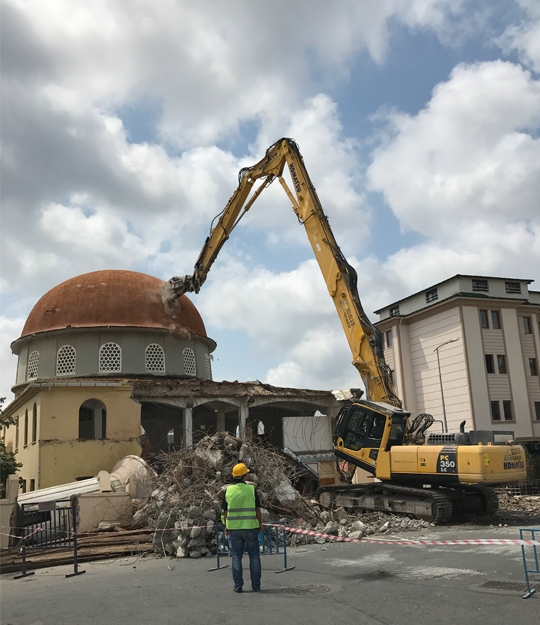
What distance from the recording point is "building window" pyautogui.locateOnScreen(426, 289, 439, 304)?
36.1 m

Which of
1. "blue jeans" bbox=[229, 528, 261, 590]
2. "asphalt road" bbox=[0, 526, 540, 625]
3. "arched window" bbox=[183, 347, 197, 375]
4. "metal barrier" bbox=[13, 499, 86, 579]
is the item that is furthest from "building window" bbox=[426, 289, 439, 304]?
"blue jeans" bbox=[229, 528, 261, 590]

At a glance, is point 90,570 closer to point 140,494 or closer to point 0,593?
point 0,593

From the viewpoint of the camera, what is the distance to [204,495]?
1202 cm

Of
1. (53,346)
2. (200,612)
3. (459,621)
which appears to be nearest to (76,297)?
(53,346)

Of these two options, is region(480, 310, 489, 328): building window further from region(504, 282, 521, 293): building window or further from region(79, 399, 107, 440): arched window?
region(79, 399, 107, 440): arched window

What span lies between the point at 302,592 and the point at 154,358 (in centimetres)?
1878

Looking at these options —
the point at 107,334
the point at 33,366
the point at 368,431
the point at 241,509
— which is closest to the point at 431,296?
the point at 107,334

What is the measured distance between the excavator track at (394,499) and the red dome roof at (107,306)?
1200 cm

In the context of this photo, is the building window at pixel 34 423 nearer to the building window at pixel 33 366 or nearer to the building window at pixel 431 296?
the building window at pixel 33 366

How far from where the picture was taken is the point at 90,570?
10242mm

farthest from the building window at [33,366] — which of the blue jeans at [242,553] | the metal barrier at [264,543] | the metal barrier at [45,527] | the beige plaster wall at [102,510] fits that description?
the blue jeans at [242,553]

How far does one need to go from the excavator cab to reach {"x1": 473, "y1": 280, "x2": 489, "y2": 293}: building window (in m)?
22.0

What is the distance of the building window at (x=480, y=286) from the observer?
115 ft

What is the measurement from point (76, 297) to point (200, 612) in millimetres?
21389
